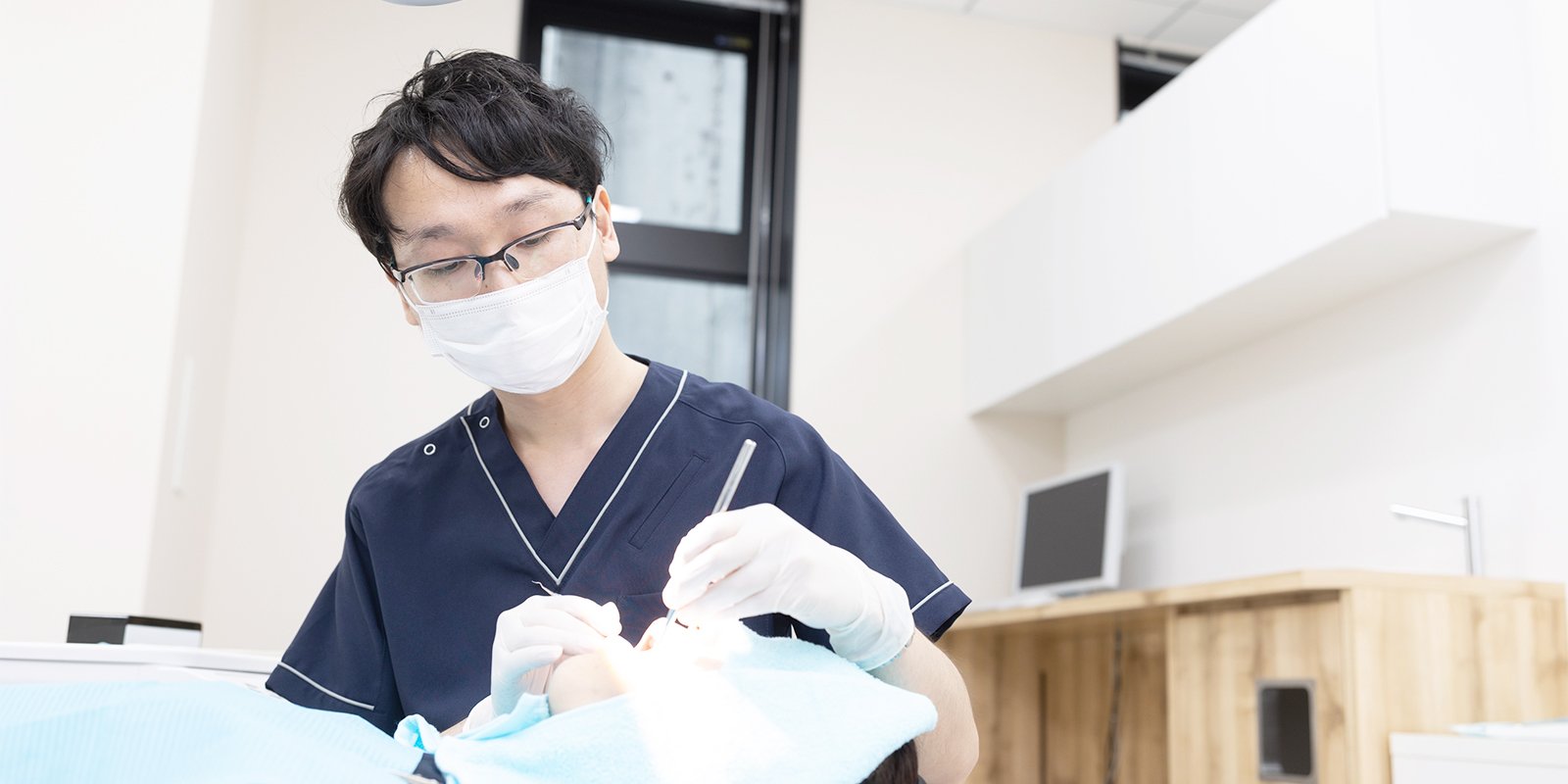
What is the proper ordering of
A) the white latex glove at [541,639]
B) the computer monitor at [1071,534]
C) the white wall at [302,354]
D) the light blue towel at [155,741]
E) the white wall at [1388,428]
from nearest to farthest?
the light blue towel at [155,741] → the white latex glove at [541,639] → the white wall at [1388,428] → the computer monitor at [1071,534] → the white wall at [302,354]

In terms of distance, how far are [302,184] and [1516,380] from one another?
284 cm

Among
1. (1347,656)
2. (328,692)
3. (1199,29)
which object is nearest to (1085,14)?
(1199,29)

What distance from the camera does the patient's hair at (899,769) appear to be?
0.84 m

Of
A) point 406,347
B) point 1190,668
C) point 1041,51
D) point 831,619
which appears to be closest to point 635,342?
point 406,347

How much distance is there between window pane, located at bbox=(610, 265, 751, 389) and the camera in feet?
12.4

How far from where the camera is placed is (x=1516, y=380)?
7.46 feet

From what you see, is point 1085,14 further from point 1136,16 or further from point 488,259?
point 488,259

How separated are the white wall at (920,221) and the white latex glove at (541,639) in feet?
8.76

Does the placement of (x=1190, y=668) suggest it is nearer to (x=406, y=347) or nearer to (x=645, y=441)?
(x=645, y=441)

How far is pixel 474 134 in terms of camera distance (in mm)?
1193

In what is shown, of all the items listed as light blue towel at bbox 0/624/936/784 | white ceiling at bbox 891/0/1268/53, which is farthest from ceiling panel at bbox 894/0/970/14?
light blue towel at bbox 0/624/936/784

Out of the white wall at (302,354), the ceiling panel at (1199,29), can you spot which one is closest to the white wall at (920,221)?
the ceiling panel at (1199,29)

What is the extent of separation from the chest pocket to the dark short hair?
11.4 inches

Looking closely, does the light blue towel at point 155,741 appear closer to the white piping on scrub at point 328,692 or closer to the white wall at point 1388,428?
the white piping on scrub at point 328,692
